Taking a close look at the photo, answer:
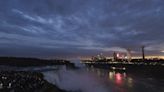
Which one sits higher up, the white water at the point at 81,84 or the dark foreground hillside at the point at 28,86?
the dark foreground hillside at the point at 28,86

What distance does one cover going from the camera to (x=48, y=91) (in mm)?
76688

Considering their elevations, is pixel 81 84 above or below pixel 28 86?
below

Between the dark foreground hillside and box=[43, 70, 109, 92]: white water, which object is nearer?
the dark foreground hillside

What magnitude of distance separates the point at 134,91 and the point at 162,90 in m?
9.94

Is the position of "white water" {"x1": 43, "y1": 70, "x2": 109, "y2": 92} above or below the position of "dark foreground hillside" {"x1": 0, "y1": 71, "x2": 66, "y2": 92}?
below

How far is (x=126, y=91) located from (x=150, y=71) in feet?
321

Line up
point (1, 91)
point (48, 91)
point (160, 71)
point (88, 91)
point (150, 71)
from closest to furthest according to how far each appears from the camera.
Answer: point (48, 91) < point (88, 91) < point (1, 91) < point (160, 71) < point (150, 71)

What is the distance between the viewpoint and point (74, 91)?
93688mm

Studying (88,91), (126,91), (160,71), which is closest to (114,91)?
(126,91)

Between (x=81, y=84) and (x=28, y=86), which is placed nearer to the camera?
(x=28, y=86)

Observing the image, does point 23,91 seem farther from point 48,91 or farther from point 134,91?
point 134,91

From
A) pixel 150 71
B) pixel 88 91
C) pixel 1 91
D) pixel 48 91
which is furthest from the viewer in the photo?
pixel 150 71

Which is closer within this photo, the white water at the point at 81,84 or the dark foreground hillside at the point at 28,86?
the dark foreground hillside at the point at 28,86

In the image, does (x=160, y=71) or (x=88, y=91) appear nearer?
(x=88, y=91)
